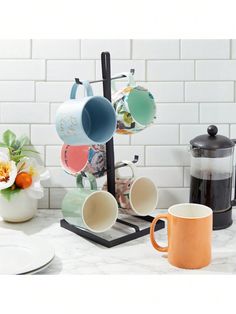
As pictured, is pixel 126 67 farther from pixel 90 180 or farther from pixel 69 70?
pixel 90 180

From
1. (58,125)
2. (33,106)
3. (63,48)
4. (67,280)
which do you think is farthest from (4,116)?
(67,280)

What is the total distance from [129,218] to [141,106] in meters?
0.37

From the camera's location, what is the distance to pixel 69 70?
1761 mm

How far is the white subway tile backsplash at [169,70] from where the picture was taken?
1.76m

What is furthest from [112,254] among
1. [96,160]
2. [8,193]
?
[8,193]

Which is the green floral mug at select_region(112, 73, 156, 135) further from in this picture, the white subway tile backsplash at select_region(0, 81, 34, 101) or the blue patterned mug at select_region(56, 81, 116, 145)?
the white subway tile backsplash at select_region(0, 81, 34, 101)

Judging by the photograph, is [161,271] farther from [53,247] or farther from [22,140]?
[22,140]

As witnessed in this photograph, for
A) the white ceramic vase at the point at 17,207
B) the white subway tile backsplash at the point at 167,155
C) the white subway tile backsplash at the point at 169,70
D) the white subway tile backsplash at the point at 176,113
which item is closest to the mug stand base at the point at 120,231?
the white ceramic vase at the point at 17,207

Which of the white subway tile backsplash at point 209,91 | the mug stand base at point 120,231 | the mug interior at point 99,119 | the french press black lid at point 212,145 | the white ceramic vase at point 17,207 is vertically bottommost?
the mug stand base at point 120,231

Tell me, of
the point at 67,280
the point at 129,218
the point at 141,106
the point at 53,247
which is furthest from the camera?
the point at 129,218

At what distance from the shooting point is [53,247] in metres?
1.44

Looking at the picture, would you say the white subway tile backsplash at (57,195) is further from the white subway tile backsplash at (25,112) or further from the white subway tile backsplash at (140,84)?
the white subway tile backsplash at (25,112)

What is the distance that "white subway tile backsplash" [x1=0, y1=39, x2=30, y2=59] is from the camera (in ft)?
5.74

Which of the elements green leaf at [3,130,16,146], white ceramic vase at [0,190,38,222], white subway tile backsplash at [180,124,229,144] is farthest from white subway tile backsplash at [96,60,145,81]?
white ceramic vase at [0,190,38,222]
